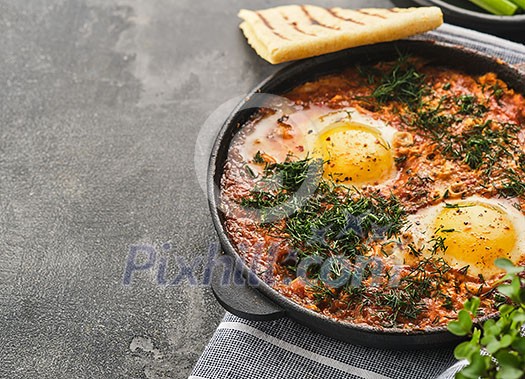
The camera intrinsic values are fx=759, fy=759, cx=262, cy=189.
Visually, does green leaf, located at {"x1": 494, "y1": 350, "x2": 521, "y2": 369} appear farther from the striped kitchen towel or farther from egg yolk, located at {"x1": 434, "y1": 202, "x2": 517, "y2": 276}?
egg yolk, located at {"x1": 434, "y1": 202, "x2": 517, "y2": 276}

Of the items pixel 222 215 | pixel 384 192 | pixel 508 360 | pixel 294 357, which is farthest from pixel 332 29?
pixel 508 360

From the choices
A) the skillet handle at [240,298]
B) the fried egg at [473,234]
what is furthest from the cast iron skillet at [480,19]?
the skillet handle at [240,298]

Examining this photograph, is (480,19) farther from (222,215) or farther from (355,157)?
(222,215)

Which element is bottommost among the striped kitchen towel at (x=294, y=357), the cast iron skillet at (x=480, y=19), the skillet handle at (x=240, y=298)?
the striped kitchen towel at (x=294, y=357)

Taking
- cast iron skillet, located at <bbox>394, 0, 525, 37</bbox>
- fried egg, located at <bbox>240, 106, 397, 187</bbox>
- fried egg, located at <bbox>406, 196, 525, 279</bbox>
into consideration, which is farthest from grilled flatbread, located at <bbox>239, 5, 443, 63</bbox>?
fried egg, located at <bbox>406, 196, 525, 279</bbox>

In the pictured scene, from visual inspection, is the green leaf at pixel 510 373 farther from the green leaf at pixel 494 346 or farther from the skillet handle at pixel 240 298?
the skillet handle at pixel 240 298

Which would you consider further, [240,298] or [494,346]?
[240,298]

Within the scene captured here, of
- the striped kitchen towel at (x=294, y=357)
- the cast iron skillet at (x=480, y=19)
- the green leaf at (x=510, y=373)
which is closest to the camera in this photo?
the green leaf at (x=510, y=373)
